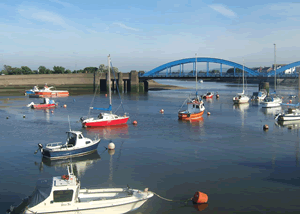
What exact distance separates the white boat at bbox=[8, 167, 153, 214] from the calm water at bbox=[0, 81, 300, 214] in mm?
→ 2065

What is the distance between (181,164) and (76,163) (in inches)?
348

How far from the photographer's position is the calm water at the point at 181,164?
1983cm

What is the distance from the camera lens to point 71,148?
91.9ft

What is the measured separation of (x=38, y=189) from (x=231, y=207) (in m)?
10.8

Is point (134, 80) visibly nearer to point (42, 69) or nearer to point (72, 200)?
point (42, 69)

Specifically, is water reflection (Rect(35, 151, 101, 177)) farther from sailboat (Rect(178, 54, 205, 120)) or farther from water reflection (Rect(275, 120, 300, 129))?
water reflection (Rect(275, 120, 300, 129))

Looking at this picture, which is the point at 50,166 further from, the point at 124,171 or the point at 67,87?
the point at 67,87

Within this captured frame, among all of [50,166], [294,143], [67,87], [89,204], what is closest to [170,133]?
[294,143]

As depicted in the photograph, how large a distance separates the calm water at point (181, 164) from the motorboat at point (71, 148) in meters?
0.74

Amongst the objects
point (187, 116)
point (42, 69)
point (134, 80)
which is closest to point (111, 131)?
point (187, 116)

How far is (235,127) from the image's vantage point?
146 ft

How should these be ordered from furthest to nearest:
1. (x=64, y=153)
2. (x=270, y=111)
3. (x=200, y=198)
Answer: (x=270, y=111) < (x=64, y=153) < (x=200, y=198)

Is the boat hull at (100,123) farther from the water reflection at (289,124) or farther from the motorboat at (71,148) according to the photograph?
the water reflection at (289,124)

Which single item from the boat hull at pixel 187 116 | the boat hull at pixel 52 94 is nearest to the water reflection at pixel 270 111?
the boat hull at pixel 187 116
